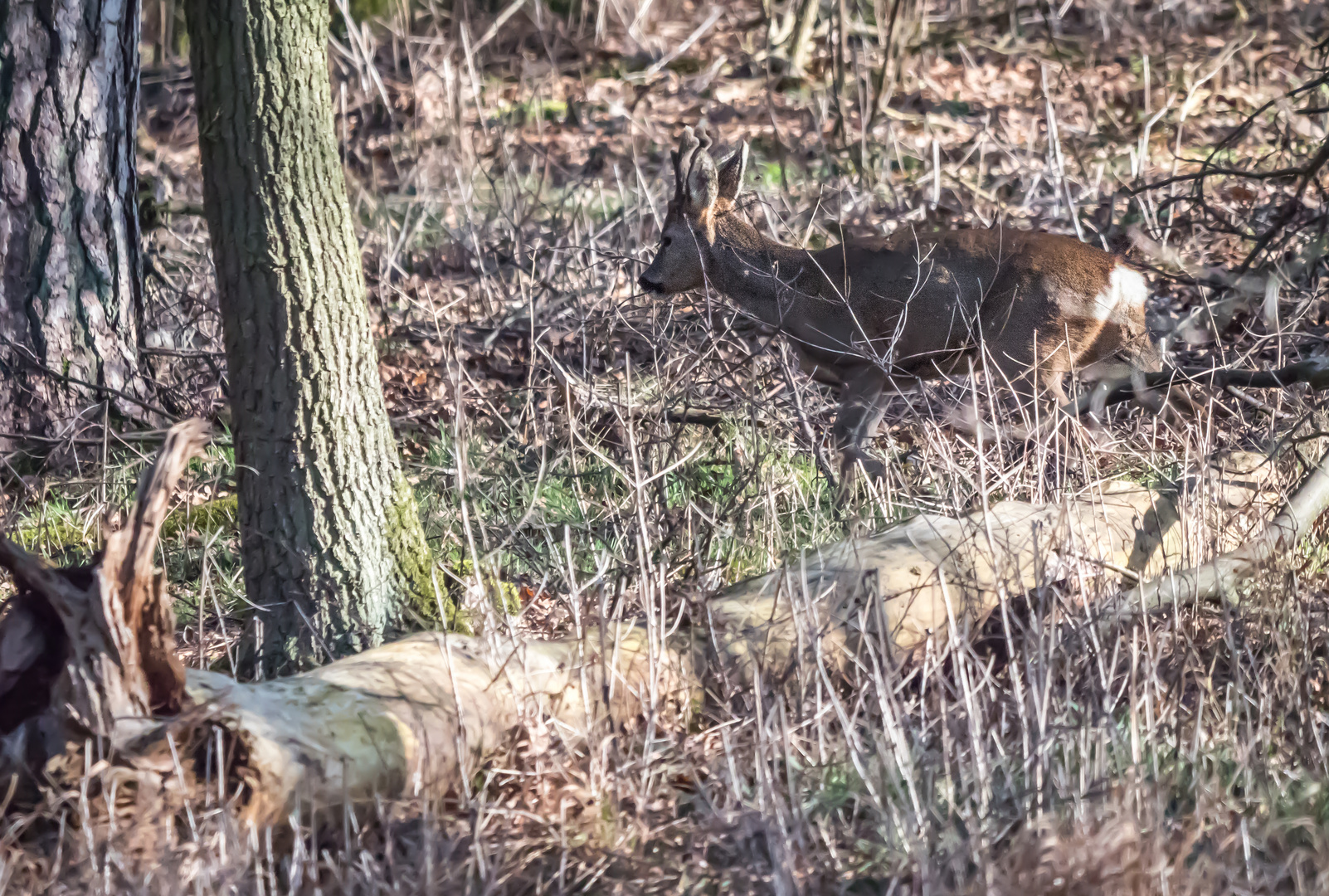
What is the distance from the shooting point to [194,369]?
657 cm

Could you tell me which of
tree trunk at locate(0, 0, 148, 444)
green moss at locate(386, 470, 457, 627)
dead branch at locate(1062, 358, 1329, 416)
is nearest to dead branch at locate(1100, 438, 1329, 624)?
dead branch at locate(1062, 358, 1329, 416)

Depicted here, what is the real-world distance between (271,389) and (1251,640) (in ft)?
9.34

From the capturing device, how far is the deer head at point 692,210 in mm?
6578

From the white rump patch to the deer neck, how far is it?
1446 mm

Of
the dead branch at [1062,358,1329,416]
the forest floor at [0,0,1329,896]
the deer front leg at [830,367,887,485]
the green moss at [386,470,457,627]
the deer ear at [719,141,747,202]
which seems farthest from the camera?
the deer ear at [719,141,747,202]

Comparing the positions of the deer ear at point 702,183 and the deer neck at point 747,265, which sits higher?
the deer ear at point 702,183

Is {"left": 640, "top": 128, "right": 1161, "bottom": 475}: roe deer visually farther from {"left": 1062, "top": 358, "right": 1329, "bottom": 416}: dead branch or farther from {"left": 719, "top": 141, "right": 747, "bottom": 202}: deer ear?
{"left": 1062, "top": 358, "right": 1329, "bottom": 416}: dead branch

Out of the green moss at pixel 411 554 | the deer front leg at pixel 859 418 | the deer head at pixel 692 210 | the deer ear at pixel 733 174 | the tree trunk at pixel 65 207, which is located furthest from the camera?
the deer ear at pixel 733 174

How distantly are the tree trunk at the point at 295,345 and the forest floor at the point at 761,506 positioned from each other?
0.27 m

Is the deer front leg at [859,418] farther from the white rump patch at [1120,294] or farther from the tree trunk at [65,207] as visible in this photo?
the tree trunk at [65,207]

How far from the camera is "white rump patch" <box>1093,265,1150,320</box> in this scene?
6.29 meters

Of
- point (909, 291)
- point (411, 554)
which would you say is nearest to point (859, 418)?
point (909, 291)

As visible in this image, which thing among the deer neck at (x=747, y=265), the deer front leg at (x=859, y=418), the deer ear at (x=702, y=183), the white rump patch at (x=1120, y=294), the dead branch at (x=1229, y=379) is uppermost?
the deer ear at (x=702, y=183)

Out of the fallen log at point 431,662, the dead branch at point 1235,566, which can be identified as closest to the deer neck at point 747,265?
the fallen log at point 431,662
